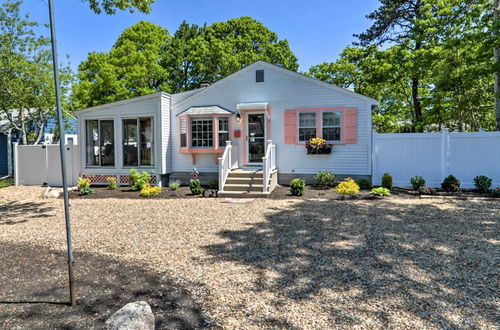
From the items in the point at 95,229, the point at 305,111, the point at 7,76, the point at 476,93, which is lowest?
the point at 95,229

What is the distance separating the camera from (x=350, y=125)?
1106cm

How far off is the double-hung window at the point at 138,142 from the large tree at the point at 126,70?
11103mm

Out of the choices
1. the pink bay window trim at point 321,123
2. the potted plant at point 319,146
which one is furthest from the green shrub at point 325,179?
the pink bay window trim at point 321,123

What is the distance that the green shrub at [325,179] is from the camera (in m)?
10.9

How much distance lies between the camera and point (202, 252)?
15.9 feet

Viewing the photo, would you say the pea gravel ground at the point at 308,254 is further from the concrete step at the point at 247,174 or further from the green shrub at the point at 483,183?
the concrete step at the point at 247,174

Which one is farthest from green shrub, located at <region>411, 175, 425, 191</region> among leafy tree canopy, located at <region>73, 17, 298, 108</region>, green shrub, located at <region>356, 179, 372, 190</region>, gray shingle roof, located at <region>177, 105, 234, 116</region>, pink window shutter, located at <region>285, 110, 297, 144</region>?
leafy tree canopy, located at <region>73, 17, 298, 108</region>

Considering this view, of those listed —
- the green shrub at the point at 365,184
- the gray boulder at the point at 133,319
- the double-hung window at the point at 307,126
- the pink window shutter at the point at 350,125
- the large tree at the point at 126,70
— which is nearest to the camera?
the gray boulder at the point at 133,319

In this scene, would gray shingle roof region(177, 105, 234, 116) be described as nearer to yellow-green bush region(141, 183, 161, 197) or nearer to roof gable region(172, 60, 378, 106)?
roof gable region(172, 60, 378, 106)

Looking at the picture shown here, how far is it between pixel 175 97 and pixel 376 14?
1336 centimetres

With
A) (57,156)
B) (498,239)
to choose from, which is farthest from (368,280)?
(57,156)

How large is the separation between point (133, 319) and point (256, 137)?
9768 millimetres

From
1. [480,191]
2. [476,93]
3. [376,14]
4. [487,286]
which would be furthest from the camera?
[376,14]

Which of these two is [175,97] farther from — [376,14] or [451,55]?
[376,14]
